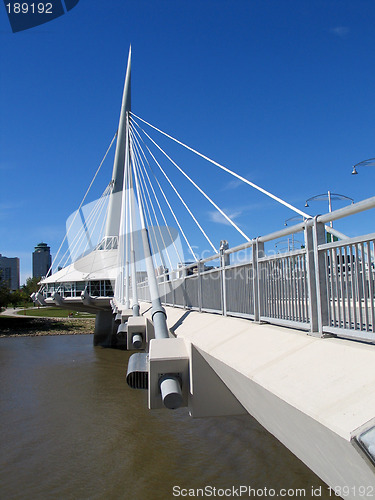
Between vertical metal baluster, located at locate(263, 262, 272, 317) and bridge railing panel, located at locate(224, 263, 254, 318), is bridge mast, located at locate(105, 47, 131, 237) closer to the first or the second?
bridge railing panel, located at locate(224, 263, 254, 318)

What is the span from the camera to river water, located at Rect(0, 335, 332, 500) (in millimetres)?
10461

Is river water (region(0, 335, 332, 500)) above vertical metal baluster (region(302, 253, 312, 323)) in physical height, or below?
below

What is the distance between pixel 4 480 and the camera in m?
11.7

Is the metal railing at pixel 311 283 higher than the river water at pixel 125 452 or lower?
higher

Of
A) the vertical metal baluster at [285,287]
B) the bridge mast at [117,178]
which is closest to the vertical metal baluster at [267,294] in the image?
the vertical metal baluster at [285,287]

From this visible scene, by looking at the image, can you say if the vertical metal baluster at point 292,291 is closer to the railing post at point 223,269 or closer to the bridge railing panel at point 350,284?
the bridge railing panel at point 350,284

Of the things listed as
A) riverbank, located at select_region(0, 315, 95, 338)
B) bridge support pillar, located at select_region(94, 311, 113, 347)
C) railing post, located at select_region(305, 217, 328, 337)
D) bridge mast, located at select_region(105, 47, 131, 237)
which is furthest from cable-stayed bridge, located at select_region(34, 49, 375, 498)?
riverbank, located at select_region(0, 315, 95, 338)

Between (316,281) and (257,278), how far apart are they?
1.67 m

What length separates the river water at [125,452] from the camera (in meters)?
10.5

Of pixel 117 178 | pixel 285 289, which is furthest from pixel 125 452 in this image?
pixel 117 178

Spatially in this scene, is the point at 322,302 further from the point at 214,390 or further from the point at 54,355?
the point at 54,355

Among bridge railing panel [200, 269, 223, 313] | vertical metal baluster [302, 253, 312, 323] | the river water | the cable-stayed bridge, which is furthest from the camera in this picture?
the river water

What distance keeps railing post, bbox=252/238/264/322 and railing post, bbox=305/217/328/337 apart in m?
1.50

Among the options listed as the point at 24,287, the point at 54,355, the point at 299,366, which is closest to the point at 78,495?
the point at 299,366
